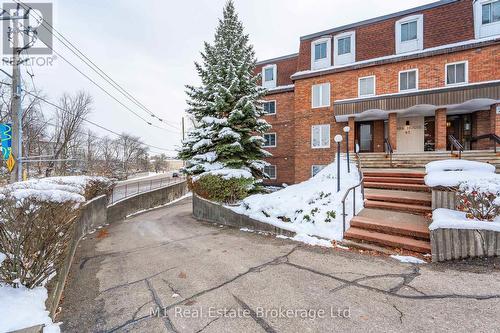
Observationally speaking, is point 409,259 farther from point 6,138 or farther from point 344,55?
point 6,138

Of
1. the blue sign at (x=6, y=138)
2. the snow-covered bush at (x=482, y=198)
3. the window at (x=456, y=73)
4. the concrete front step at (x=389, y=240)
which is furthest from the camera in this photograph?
the window at (x=456, y=73)

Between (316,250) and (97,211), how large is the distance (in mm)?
9910

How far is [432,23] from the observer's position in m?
13.2

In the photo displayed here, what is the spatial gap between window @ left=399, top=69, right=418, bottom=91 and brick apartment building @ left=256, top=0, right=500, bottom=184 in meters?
0.05

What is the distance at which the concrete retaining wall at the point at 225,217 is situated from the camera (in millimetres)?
7395

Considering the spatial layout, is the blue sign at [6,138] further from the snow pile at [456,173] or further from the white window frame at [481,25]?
the white window frame at [481,25]

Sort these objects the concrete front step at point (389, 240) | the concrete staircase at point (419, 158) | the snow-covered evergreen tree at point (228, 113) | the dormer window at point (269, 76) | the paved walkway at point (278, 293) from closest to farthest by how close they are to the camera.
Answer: the paved walkway at point (278, 293), the concrete front step at point (389, 240), the concrete staircase at point (419, 158), the snow-covered evergreen tree at point (228, 113), the dormer window at point (269, 76)

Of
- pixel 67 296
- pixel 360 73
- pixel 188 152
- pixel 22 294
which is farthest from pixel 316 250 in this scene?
pixel 360 73

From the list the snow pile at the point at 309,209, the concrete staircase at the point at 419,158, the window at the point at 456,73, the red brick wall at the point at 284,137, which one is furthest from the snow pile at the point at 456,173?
the red brick wall at the point at 284,137

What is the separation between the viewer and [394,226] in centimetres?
541

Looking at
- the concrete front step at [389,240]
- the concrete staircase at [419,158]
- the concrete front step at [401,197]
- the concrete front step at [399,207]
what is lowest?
the concrete front step at [389,240]

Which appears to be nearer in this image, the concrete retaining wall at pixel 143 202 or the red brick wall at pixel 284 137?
the concrete retaining wall at pixel 143 202

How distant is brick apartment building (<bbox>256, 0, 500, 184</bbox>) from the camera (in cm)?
1190

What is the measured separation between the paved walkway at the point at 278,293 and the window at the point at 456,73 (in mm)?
12593
